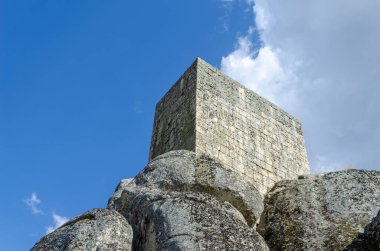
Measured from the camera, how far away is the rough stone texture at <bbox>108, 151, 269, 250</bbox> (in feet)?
14.7

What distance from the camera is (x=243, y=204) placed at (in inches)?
239

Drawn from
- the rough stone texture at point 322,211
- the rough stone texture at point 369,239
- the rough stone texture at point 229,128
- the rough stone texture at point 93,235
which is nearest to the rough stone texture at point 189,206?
the rough stone texture at point 93,235

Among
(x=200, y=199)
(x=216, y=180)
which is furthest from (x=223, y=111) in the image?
(x=200, y=199)

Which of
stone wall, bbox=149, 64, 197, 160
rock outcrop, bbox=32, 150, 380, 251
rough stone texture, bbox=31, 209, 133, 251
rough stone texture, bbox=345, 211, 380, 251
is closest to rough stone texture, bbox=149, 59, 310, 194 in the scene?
stone wall, bbox=149, 64, 197, 160

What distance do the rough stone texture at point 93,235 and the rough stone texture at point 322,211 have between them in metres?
2.46

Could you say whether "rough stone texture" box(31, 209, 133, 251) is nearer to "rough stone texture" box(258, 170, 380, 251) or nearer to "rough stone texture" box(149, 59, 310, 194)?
"rough stone texture" box(258, 170, 380, 251)

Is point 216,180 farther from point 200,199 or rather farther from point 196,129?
point 196,129

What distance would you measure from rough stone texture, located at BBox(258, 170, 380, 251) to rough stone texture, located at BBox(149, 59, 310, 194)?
2.53 metres

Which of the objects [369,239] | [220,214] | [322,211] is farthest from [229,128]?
[220,214]

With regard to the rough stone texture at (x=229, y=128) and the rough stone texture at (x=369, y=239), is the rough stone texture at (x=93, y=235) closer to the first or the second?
the rough stone texture at (x=369, y=239)

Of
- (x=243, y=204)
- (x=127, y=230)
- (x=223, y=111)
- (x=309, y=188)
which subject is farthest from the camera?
(x=223, y=111)

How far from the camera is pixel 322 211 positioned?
6527 millimetres

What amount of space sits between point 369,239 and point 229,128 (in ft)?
17.5

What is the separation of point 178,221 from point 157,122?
7529 millimetres
